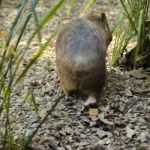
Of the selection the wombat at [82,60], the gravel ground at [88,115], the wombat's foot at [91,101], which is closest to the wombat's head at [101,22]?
the gravel ground at [88,115]

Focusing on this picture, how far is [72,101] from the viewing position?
12.0ft

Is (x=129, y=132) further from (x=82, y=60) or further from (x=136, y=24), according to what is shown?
(x=136, y=24)

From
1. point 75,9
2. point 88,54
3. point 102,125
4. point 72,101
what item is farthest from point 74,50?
point 75,9

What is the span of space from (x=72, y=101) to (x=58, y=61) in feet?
1.20

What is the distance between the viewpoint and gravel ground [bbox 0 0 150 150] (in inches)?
120

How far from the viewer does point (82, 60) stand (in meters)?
3.45

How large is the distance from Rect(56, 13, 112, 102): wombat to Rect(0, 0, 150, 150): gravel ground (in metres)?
0.14

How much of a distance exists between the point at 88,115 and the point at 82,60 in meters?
0.42

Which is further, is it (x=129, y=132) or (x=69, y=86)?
(x=69, y=86)

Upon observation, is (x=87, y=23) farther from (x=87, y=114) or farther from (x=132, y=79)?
(x=87, y=114)

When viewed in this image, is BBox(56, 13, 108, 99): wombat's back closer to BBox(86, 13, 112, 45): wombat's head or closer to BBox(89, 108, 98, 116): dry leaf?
BBox(89, 108, 98, 116): dry leaf

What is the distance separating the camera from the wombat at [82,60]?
3465 millimetres

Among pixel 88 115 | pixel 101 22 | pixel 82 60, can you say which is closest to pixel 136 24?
pixel 101 22

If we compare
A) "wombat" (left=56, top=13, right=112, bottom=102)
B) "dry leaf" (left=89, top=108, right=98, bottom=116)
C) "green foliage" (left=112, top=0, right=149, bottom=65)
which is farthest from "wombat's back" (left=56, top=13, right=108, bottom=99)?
→ "green foliage" (left=112, top=0, right=149, bottom=65)
